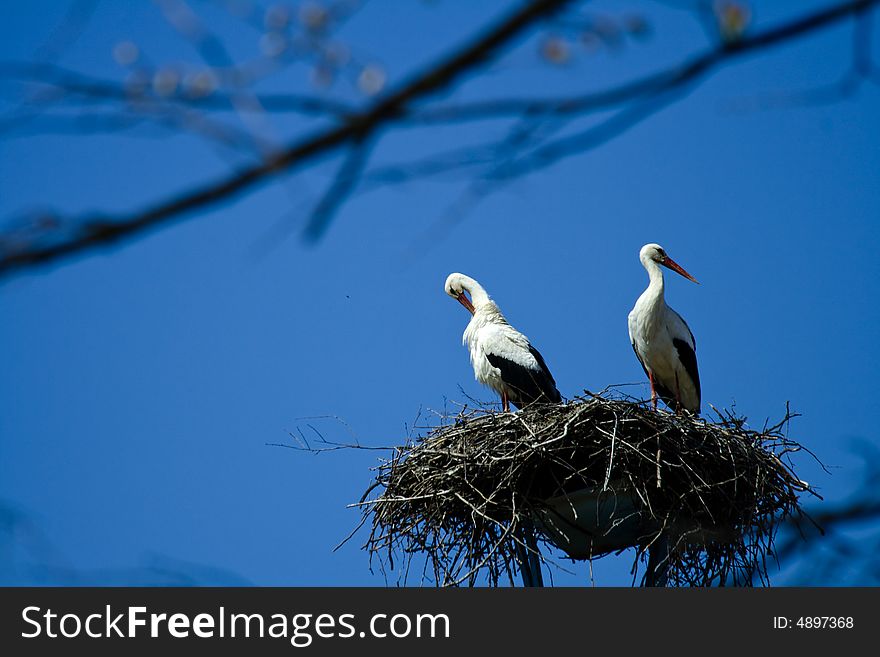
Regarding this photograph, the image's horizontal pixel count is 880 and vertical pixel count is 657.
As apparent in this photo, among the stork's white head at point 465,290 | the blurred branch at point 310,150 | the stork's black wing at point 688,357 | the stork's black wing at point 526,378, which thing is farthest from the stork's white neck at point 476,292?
the blurred branch at point 310,150

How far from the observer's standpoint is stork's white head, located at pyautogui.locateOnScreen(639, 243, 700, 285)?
8430 millimetres

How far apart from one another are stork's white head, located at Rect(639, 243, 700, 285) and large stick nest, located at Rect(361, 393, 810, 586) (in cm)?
263

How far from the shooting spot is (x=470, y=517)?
5832 millimetres

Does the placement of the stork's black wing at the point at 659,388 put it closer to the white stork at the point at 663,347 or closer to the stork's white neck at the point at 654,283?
the white stork at the point at 663,347

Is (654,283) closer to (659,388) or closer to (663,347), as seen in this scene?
(663,347)

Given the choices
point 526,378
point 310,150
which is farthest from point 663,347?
point 310,150

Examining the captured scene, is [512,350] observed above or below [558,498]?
above


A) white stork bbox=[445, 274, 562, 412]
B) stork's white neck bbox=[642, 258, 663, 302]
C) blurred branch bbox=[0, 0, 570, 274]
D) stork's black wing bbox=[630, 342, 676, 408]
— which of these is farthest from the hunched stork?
blurred branch bbox=[0, 0, 570, 274]

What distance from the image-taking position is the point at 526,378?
7.73 metres

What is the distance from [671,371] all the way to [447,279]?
188 cm

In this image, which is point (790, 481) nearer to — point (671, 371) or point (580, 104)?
point (671, 371)

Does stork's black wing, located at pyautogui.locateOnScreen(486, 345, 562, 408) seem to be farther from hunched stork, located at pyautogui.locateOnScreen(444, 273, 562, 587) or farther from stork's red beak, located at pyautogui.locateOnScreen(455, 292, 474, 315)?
stork's red beak, located at pyautogui.locateOnScreen(455, 292, 474, 315)

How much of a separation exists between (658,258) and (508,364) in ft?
4.98
